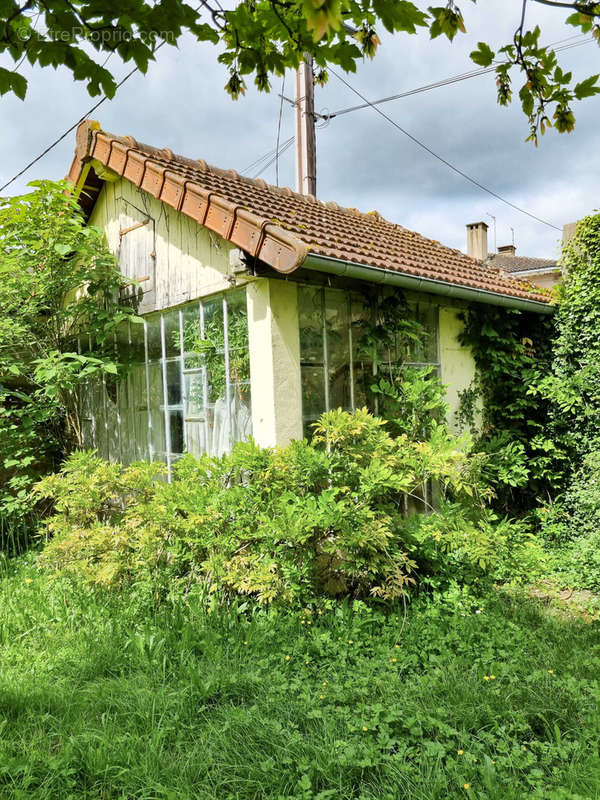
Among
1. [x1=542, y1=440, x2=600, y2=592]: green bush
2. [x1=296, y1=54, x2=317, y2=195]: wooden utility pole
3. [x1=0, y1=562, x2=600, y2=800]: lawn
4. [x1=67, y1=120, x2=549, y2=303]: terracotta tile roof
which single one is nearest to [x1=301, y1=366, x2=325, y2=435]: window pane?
[x1=67, y1=120, x2=549, y2=303]: terracotta tile roof

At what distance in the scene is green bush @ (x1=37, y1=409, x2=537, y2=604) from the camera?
400cm

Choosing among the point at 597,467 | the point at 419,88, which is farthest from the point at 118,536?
the point at 419,88

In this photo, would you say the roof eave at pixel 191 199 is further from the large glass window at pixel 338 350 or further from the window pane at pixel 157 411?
the window pane at pixel 157 411

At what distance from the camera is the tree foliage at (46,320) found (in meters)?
6.11

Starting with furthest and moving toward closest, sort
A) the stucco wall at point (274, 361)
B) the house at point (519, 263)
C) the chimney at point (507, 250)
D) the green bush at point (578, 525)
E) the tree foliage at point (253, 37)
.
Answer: the chimney at point (507, 250), the house at point (519, 263), the green bush at point (578, 525), the stucco wall at point (274, 361), the tree foliage at point (253, 37)

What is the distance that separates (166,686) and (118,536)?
1.84m

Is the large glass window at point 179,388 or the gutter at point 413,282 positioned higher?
the gutter at point 413,282

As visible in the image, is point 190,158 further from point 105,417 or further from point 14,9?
point 14,9

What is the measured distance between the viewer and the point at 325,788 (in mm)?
2363

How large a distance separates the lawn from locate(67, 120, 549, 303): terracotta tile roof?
9.14 ft

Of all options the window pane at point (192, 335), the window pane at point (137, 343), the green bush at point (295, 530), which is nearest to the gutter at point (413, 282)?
the green bush at point (295, 530)

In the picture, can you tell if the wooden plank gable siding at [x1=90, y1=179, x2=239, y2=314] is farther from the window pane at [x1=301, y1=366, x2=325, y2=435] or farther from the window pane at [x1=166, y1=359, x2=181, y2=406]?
the window pane at [x1=301, y1=366, x2=325, y2=435]

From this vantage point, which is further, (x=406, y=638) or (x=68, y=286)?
(x=68, y=286)

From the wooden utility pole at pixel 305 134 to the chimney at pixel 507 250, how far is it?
24.2m
